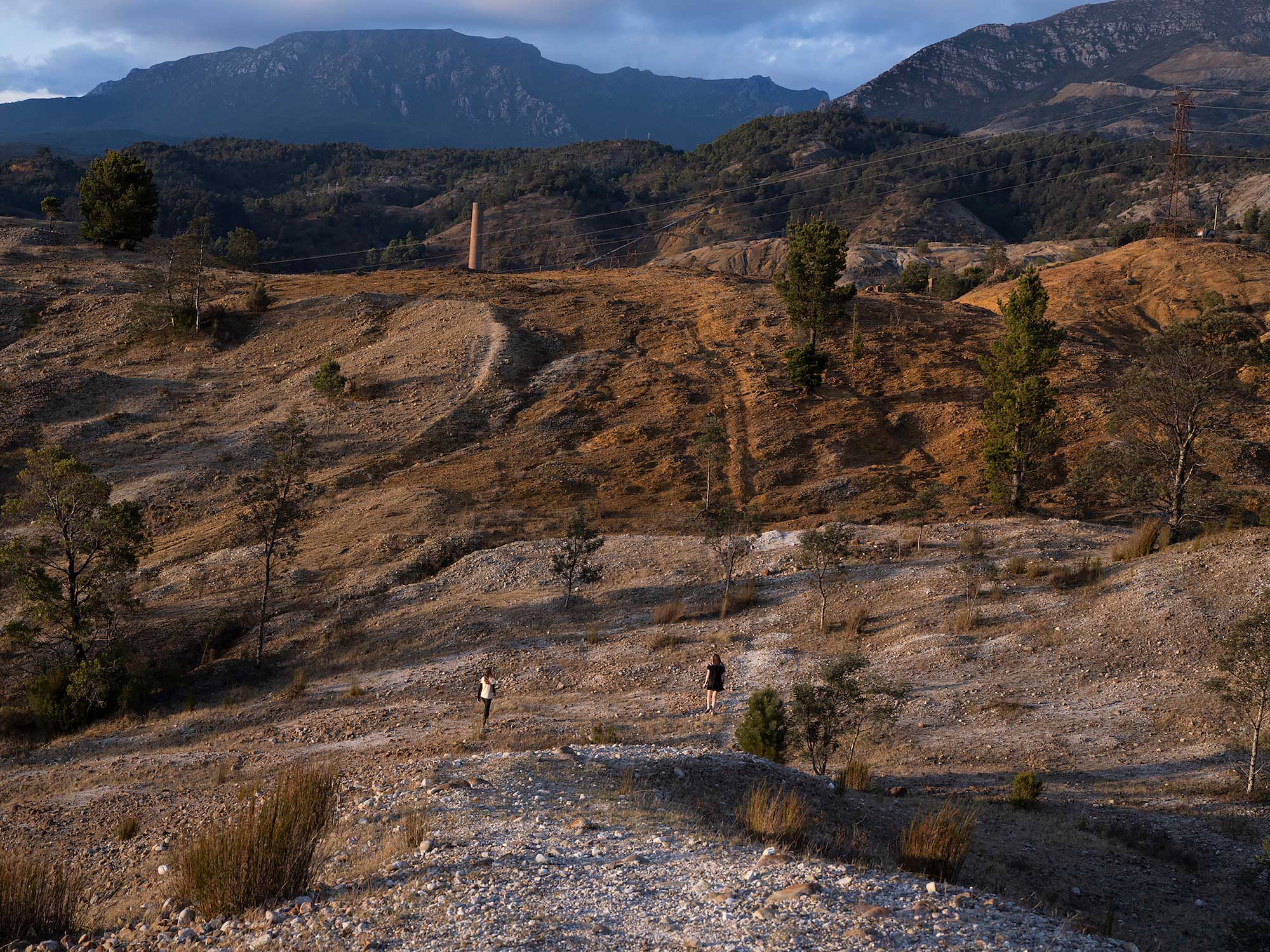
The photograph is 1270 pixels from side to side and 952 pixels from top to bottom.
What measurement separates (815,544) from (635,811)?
14772mm

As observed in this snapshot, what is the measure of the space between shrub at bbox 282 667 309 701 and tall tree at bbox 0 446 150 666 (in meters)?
5.39

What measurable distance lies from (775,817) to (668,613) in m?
15.0

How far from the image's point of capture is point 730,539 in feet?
90.8

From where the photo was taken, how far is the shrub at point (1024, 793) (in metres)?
13.3

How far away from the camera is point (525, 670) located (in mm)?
21938

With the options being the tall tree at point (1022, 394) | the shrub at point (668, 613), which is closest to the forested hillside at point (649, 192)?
the tall tree at point (1022, 394)

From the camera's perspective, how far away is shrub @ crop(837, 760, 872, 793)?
1359cm

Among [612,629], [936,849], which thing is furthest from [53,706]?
[936,849]

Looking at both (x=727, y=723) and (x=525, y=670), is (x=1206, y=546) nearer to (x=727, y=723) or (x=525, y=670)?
(x=727, y=723)

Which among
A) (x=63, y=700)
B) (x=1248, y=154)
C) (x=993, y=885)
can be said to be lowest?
(x=63, y=700)

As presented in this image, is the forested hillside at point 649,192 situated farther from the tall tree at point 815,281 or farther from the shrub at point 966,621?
the shrub at point 966,621

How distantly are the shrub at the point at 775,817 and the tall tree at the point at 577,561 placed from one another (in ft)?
51.5

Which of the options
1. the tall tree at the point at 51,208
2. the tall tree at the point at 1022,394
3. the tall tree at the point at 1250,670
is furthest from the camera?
the tall tree at the point at 51,208

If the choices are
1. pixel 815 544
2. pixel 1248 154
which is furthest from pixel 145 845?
pixel 1248 154
